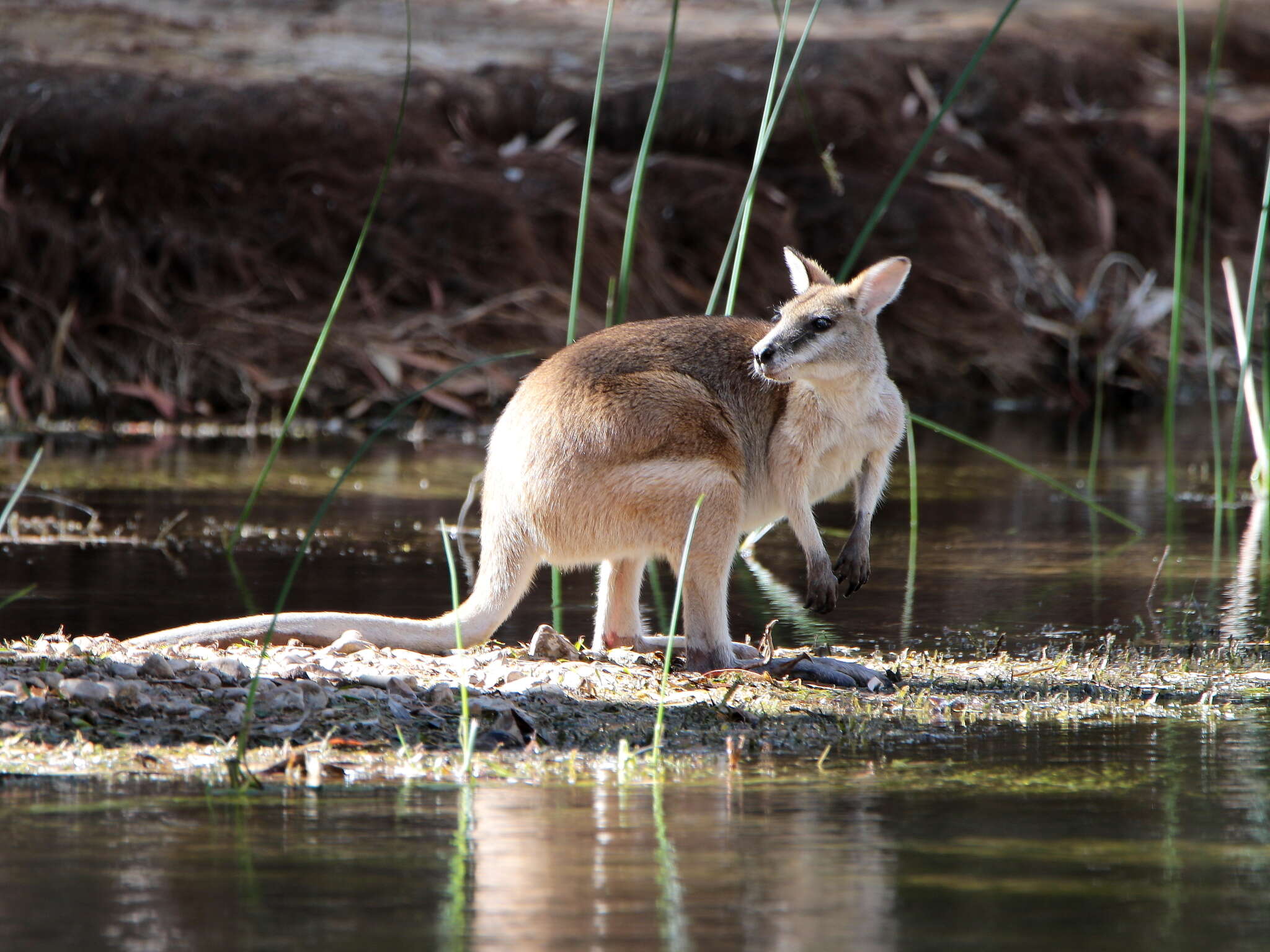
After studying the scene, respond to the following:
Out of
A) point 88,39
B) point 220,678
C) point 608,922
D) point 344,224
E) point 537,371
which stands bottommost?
point 608,922

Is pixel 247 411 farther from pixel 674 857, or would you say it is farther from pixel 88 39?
pixel 674 857

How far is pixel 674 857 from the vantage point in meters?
2.80

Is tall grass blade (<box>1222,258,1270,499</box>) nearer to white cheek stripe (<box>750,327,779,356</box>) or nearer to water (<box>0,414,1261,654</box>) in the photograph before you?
water (<box>0,414,1261,654</box>)

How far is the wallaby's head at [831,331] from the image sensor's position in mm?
4500

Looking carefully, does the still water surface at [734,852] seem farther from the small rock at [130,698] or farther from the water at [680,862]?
the small rock at [130,698]

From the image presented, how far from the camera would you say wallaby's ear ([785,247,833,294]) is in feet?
16.4

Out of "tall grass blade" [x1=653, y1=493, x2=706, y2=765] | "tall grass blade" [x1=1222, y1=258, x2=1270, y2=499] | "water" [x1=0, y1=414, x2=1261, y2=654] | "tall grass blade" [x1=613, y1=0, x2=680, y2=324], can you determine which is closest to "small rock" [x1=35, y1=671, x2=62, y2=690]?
"water" [x1=0, y1=414, x2=1261, y2=654]

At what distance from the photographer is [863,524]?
4852 millimetres

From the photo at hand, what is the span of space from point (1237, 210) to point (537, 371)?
50.5 ft

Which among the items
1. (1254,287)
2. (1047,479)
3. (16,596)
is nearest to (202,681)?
(16,596)

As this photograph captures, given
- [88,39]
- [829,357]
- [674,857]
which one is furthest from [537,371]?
[88,39]

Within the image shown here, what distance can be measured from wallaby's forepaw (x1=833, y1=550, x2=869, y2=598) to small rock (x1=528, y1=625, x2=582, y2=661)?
79 centimetres

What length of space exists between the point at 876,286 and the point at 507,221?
9.96m

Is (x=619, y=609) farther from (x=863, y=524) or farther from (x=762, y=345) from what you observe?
(x=762, y=345)
